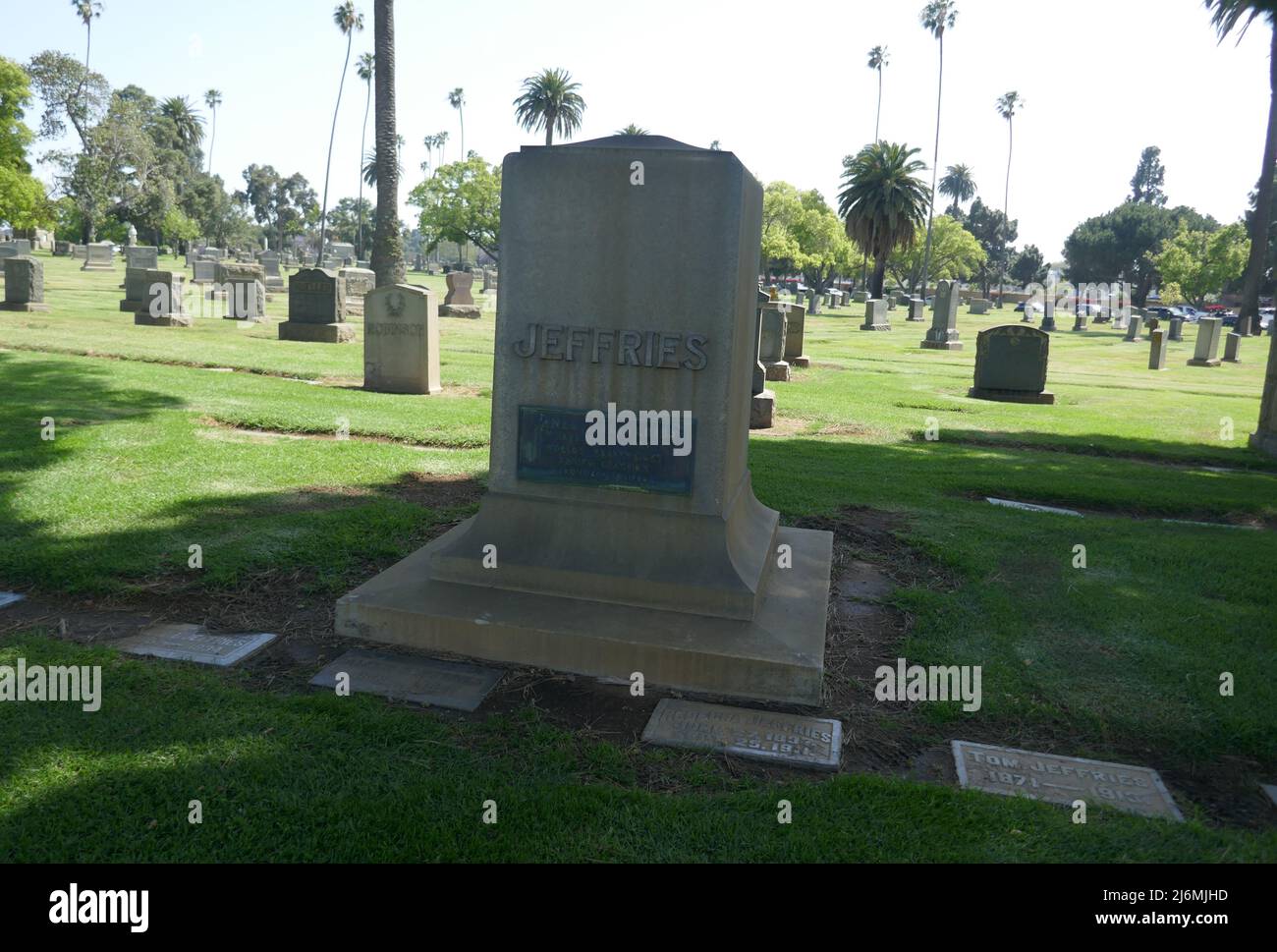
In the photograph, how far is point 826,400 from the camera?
14.7 metres

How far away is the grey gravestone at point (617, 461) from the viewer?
422 centimetres

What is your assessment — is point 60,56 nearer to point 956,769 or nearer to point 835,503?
point 835,503

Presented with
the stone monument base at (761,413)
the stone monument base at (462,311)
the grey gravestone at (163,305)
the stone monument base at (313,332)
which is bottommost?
the stone monument base at (761,413)

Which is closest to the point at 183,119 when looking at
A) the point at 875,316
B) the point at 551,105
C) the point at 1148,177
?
the point at 551,105

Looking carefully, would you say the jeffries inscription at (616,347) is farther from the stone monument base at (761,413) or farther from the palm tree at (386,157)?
the palm tree at (386,157)

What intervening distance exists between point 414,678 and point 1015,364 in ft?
48.9

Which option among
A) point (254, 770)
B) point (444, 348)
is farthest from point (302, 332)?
point (254, 770)

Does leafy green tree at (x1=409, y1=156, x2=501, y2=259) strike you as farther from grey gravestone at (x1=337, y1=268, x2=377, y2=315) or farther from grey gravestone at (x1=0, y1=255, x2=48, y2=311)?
grey gravestone at (x1=0, y1=255, x2=48, y2=311)

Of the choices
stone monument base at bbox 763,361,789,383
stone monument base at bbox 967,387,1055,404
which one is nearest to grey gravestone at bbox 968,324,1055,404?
stone monument base at bbox 967,387,1055,404

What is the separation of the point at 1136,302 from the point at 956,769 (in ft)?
314

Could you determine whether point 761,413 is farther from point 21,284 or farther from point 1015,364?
point 21,284

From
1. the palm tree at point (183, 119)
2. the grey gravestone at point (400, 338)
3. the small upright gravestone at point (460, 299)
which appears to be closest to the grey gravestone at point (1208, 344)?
the small upright gravestone at point (460, 299)

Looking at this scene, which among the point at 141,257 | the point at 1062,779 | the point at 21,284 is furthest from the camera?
the point at 141,257

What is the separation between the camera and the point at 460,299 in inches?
1318
